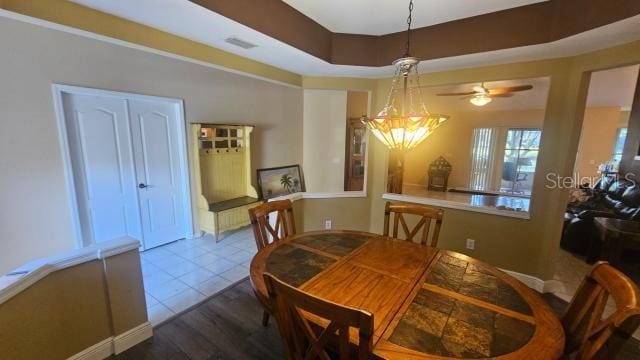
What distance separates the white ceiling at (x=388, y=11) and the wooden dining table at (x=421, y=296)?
188cm

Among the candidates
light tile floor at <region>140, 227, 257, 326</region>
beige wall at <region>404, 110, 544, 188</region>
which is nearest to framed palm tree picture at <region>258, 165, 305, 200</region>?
light tile floor at <region>140, 227, 257, 326</region>

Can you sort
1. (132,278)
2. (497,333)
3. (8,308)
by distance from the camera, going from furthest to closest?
(132,278)
(8,308)
(497,333)

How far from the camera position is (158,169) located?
148 inches

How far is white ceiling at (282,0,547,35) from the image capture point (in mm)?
2119

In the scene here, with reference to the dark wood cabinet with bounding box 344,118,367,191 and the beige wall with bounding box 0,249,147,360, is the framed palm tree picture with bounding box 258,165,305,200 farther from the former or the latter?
the beige wall with bounding box 0,249,147,360

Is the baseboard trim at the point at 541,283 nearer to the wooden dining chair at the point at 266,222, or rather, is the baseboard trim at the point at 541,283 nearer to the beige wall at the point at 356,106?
the wooden dining chair at the point at 266,222

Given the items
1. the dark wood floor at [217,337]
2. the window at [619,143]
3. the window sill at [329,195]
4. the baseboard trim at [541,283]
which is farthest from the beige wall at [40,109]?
the window at [619,143]

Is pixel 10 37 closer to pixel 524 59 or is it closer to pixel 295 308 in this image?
pixel 295 308

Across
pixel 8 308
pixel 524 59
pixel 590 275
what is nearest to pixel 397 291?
pixel 590 275

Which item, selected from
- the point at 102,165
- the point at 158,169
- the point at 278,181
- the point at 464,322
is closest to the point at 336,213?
the point at 278,181

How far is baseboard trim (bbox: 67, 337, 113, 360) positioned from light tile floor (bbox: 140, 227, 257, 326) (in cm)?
39

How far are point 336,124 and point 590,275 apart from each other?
3.11 meters

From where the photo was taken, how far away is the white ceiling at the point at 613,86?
4.17m

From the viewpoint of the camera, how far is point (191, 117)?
3.93 metres
